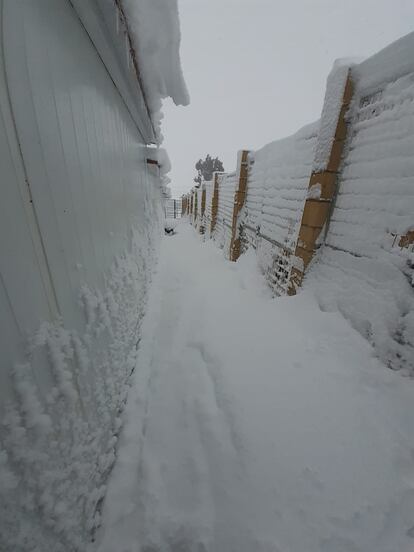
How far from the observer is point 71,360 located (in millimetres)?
→ 1000

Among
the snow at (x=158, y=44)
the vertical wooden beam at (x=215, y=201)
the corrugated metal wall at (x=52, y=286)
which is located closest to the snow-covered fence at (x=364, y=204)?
the snow at (x=158, y=44)

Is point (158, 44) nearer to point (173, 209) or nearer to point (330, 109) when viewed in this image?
point (330, 109)

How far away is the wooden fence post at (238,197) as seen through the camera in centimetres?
566

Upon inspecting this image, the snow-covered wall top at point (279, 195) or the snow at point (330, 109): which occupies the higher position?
the snow at point (330, 109)

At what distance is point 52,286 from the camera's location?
2.93 ft

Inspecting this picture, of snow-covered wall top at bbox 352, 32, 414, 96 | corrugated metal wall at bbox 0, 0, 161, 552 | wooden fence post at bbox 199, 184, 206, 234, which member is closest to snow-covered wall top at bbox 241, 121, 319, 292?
snow-covered wall top at bbox 352, 32, 414, 96

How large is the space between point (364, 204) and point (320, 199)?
0.51 meters

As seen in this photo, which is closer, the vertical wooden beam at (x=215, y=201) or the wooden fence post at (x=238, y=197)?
the wooden fence post at (x=238, y=197)

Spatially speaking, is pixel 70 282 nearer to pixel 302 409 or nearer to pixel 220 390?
pixel 220 390

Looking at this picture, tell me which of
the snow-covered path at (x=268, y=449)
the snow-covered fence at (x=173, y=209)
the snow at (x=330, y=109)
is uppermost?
the snow at (x=330, y=109)

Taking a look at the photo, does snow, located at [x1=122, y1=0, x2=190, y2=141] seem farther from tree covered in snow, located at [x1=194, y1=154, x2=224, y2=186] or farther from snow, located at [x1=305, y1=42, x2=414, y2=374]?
tree covered in snow, located at [x1=194, y1=154, x2=224, y2=186]

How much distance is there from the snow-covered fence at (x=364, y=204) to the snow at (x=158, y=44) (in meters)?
1.70

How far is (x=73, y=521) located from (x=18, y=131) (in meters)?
1.49

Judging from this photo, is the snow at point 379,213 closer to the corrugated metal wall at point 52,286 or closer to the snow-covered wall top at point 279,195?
the snow-covered wall top at point 279,195
